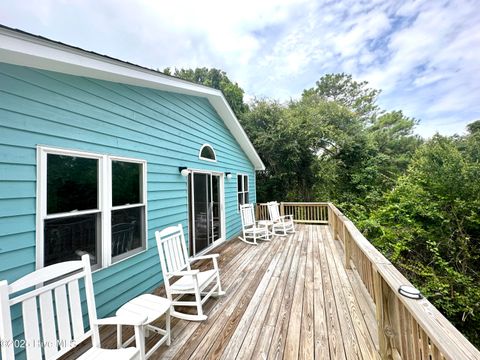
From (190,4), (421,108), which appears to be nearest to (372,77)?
(421,108)

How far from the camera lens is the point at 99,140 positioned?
2600mm

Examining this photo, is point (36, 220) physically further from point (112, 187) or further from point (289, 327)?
point (289, 327)

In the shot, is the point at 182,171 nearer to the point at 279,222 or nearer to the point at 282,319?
the point at 282,319

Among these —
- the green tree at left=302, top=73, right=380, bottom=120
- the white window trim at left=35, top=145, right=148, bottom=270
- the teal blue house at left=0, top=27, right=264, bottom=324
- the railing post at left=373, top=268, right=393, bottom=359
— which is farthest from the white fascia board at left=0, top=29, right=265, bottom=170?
the green tree at left=302, top=73, right=380, bottom=120

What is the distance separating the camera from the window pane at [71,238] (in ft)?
6.82

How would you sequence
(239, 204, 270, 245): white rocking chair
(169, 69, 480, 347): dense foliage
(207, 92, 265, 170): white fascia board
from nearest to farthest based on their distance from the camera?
1. (169, 69, 480, 347): dense foliage
2. (207, 92, 265, 170): white fascia board
3. (239, 204, 270, 245): white rocking chair

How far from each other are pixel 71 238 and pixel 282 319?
8.43ft

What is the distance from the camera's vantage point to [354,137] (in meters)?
10.9

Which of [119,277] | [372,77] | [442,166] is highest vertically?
[372,77]

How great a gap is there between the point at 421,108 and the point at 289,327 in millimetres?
24220

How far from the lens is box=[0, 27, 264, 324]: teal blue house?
1.84m

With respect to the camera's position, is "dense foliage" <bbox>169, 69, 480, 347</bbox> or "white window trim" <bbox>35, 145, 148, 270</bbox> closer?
"white window trim" <bbox>35, 145, 148, 270</bbox>

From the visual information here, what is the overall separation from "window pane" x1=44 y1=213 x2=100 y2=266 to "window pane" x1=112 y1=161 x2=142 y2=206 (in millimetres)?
383

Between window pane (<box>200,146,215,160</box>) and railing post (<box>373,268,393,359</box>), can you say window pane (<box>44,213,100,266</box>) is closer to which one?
window pane (<box>200,146,215,160</box>)
